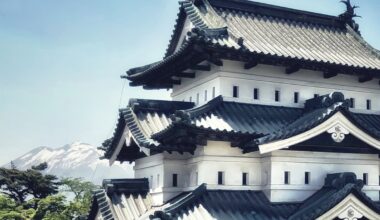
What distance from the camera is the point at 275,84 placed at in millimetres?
17797

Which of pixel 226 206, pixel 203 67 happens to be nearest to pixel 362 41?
pixel 203 67

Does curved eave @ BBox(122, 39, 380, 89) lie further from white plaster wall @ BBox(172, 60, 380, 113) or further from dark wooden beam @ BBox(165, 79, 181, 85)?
white plaster wall @ BBox(172, 60, 380, 113)

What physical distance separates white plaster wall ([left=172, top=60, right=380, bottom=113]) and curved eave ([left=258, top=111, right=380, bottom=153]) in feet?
9.56

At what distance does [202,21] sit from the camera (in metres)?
18.4

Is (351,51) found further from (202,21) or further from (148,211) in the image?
(148,211)

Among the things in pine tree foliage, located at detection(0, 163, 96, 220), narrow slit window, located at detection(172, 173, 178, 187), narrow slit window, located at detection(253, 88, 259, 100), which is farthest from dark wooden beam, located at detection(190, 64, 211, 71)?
pine tree foliage, located at detection(0, 163, 96, 220)

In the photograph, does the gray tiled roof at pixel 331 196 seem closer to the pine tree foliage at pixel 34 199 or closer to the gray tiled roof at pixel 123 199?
the gray tiled roof at pixel 123 199

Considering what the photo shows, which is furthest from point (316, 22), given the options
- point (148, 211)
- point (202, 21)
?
point (148, 211)

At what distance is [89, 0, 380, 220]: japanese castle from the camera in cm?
1495

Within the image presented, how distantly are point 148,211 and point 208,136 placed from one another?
347 centimetres

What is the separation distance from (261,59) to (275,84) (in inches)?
58.5

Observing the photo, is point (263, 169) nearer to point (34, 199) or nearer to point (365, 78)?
point (365, 78)

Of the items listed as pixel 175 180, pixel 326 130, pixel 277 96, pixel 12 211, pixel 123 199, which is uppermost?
pixel 277 96

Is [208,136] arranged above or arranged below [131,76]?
below
